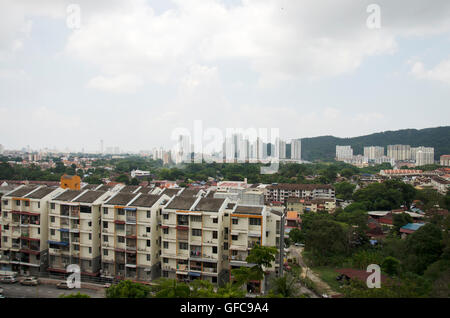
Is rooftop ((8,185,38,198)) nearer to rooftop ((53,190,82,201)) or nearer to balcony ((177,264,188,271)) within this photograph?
rooftop ((53,190,82,201))

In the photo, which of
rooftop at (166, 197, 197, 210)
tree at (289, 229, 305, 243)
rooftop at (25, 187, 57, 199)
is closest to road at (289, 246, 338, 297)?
tree at (289, 229, 305, 243)

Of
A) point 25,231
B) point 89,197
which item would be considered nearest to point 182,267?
point 89,197

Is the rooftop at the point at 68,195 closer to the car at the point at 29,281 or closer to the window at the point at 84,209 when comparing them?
the window at the point at 84,209

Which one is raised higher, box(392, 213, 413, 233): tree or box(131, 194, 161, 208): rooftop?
box(131, 194, 161, 208): rooftop

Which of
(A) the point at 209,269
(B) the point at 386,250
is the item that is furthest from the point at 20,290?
(B) the point at 386,250

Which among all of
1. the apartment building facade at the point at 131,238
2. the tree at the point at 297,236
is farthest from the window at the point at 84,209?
the tree at the point at 297,236

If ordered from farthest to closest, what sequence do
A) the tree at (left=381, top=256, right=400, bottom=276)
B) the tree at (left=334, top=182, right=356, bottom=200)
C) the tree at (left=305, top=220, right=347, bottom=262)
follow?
the tree at (left=334, top=182, right=356, bottom=200)
the tree at (left=305, top=220, right=347, bottom=262)
the tree at (left=381, top=256, right=400, bottom=276)

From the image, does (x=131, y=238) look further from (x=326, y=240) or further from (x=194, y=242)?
(x=326, y=240)
